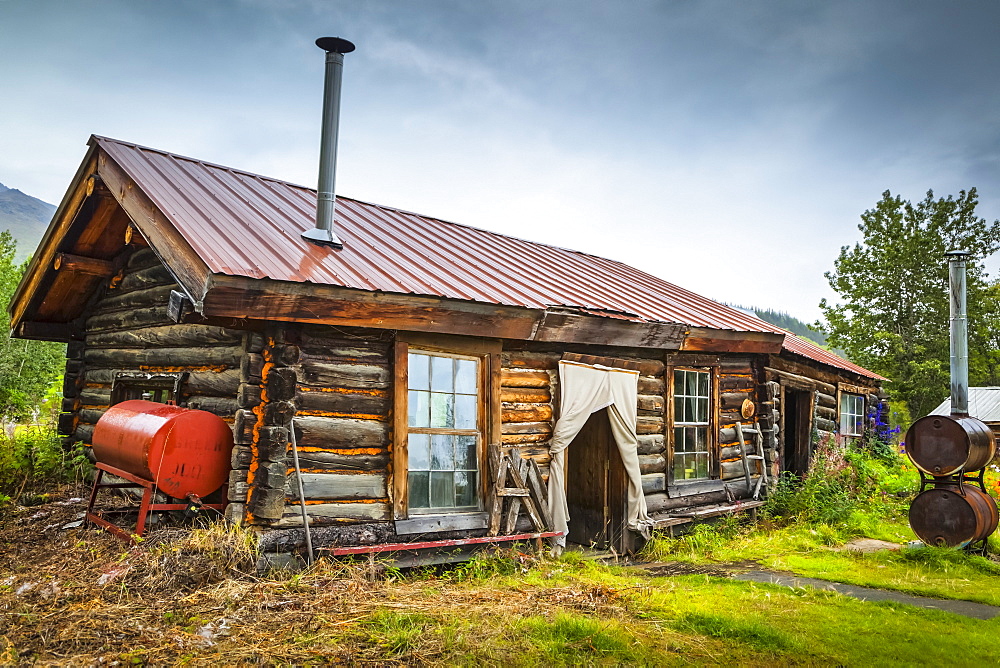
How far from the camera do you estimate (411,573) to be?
267 inches

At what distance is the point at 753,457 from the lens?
38.3 feet

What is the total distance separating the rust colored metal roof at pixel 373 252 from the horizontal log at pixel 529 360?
2.18ft

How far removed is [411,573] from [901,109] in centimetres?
1711

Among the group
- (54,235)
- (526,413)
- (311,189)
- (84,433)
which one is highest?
(311,189)

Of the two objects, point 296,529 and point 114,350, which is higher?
point 114,350

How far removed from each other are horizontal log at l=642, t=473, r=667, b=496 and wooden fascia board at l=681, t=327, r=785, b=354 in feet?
6.26

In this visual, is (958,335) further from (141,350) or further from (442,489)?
(141,350)

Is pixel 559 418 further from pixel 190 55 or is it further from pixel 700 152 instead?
pixel 700 152

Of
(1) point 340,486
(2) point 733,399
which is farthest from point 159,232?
(2) point 733,399

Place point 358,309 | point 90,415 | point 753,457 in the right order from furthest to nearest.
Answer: point 753,457 < point 90,415 < point 358,309

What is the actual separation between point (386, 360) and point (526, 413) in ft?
6.72

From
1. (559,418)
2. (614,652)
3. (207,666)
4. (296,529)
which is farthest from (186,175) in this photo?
(614,652)

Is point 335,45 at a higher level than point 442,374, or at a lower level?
higher

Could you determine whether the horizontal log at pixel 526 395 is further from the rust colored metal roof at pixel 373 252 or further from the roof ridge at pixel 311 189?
the roof ridge at pixel 311 189
